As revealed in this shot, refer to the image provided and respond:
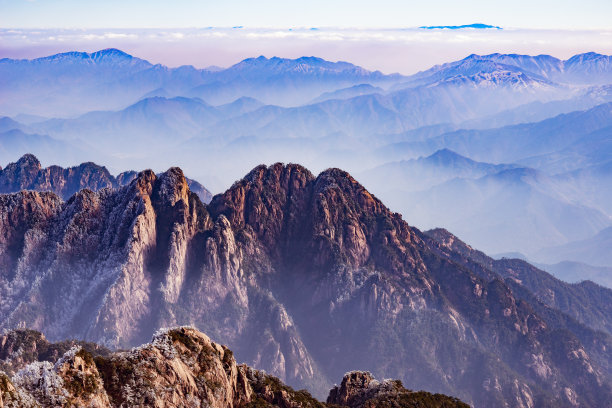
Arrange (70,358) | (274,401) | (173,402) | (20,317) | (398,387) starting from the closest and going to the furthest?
(70,358) → (173,402) → (274,401) → (398,387) → (20,317)

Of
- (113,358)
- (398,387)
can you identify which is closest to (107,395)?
(113,358)

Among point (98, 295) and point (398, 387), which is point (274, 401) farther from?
point (98, 295)

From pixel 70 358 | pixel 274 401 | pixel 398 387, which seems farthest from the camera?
pixel 398 387

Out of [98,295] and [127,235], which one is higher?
[127,235]

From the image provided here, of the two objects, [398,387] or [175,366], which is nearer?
[175,366]

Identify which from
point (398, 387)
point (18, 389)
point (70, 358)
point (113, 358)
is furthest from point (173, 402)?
point (398, 387)

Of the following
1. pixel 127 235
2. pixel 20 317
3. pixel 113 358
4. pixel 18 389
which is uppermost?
pixel 127 235

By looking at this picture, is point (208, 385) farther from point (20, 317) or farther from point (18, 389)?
point (20, 317)
